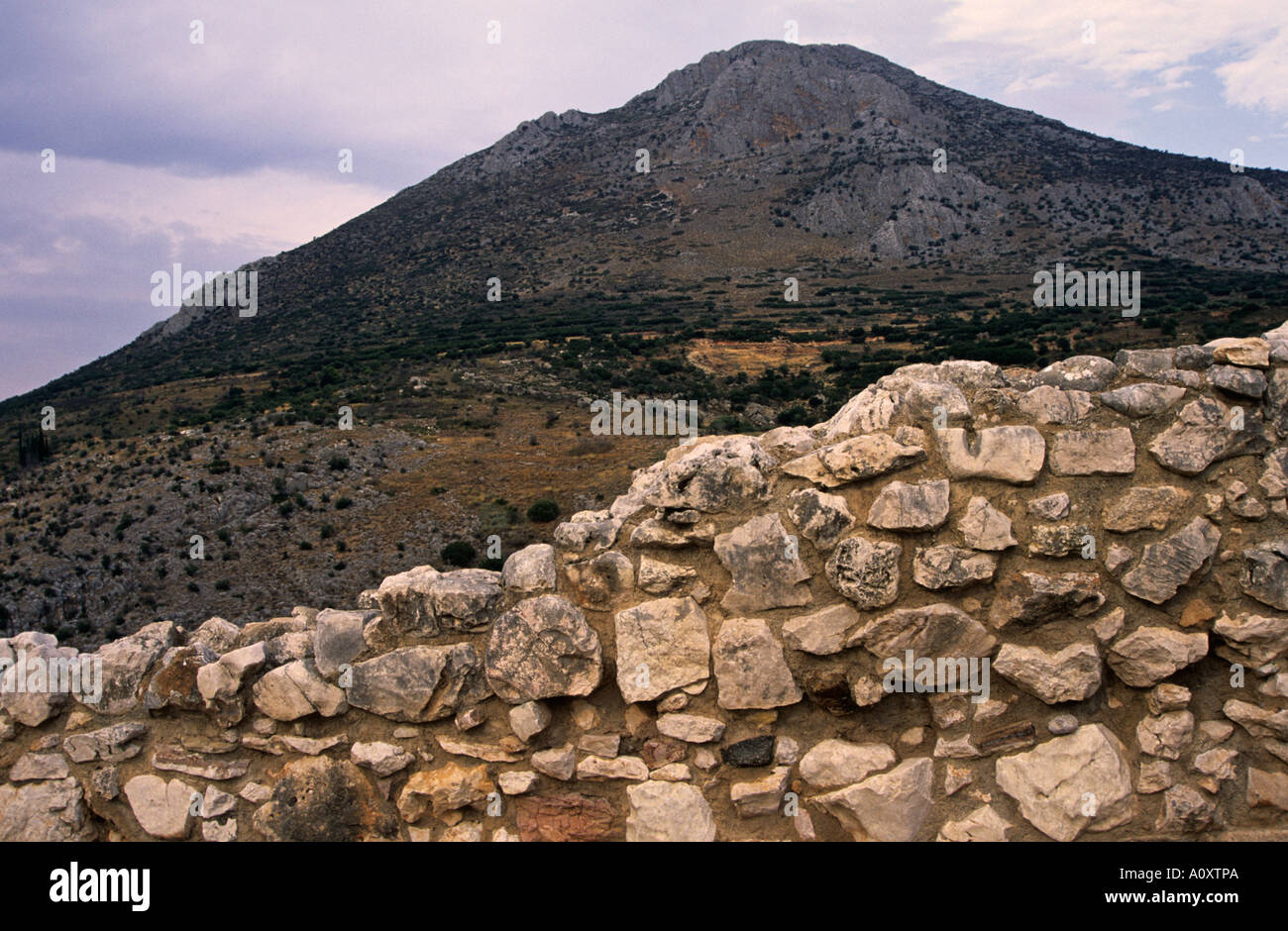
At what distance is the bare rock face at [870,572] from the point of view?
301 centimetres

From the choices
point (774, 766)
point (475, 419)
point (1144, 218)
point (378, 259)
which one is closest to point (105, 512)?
point (475, 419)

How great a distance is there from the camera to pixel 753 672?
3041 millimetres

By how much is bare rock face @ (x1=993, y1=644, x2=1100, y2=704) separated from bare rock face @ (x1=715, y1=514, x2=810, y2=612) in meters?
0.85

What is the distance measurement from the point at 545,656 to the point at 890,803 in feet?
4.61

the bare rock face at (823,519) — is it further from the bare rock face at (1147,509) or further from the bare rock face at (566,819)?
the bare rock face at (566,819)

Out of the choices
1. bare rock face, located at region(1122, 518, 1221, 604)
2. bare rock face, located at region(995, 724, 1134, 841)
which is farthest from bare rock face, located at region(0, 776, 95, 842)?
bare rock face, located at region(1122, 518, 1221, 604)

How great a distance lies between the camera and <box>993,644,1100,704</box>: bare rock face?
2885 millimetres

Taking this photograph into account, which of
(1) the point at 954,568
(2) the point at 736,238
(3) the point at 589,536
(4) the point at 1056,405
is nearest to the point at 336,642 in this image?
(3) the point at 589,536

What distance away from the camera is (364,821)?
321 centimetres

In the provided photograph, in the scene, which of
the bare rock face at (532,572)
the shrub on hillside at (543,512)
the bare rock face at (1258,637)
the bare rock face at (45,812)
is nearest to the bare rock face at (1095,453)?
the bare rock face at (1258,637)

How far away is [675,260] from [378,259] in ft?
94.6

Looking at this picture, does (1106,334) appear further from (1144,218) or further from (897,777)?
(1144,218)

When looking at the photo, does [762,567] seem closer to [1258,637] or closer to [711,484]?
[711,484]

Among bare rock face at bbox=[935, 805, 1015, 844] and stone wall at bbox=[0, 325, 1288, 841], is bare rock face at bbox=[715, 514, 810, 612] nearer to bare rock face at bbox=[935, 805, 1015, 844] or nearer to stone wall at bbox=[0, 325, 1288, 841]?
stone wall at bbox=[0, 325, 1288, 841]
